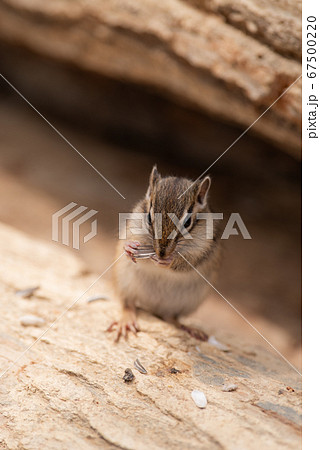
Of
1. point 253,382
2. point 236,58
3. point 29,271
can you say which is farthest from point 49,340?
point 236,58

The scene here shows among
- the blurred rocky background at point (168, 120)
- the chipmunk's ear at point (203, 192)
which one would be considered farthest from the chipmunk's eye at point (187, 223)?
the blurred rocky background at point (168, 120)

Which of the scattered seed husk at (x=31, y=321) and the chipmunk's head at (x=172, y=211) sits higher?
the chipmunk's head at (x=172, y=211)

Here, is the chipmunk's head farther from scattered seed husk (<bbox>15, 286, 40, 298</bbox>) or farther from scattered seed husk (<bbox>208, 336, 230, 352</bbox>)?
scattered seed husk (<bbox>15, 286, 40, 298</bbox>)

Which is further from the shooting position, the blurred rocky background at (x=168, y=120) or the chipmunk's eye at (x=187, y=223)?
the blurred rocky background at (x=168, y=120)

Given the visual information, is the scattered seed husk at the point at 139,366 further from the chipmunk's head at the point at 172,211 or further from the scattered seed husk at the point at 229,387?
the chipmunk's head at the point at 172,211

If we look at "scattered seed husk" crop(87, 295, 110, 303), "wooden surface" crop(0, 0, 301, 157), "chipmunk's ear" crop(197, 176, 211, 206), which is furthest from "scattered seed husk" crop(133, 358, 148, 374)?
"wooden surface" crop(0, 0, 301, 157)

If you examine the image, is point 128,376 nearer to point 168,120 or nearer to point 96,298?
point 96,298
